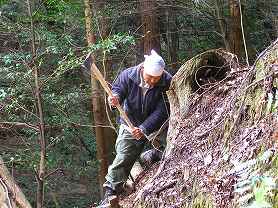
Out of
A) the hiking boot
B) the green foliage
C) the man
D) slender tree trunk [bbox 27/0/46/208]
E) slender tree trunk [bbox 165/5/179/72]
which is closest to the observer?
the green foliage

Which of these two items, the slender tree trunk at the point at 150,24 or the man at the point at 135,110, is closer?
the man at the point at 135,110

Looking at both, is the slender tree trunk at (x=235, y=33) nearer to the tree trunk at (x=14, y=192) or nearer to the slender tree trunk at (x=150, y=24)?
the slender tree trunk at (x=150, y=24)

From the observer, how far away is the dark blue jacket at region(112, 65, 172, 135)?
629 centimetres

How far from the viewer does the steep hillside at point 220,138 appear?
3262 mm

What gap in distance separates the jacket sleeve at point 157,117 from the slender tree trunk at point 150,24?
4.65 meters

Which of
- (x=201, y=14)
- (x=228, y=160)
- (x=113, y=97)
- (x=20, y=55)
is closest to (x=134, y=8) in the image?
(x=201, y=14)

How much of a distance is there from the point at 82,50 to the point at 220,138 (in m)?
5.32

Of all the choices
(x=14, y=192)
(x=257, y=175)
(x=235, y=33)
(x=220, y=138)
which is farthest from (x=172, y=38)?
(x=257, y=175)

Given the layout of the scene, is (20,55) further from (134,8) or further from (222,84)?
(222,84)

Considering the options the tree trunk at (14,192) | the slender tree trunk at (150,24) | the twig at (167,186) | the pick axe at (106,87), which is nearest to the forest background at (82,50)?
the slender tree trunk at (150,24)

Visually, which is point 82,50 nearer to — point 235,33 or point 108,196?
point 108,196

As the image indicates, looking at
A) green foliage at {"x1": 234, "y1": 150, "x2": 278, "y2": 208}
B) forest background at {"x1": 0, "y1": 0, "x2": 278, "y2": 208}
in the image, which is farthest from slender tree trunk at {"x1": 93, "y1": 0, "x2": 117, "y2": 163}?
green foliage at {"x1": 234, "y1": 150, "x2": 278, "y2": 208}

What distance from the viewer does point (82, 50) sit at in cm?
930

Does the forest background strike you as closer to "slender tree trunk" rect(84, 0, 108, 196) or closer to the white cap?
"slender tree trunk" rect(84, 0, 108, 196)
